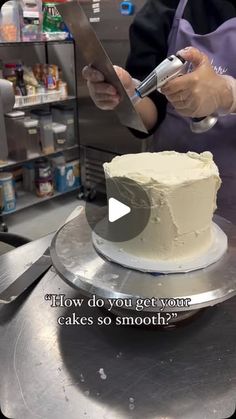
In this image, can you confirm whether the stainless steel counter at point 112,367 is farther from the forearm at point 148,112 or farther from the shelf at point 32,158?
the shelf at point 32,158

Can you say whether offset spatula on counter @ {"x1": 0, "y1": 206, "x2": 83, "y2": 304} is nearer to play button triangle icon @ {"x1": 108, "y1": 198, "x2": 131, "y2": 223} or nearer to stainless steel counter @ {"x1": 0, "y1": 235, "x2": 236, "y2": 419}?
stainless steel counter @ {"x1": 0, "y1": 235, "x2": 236, "y2": 419}

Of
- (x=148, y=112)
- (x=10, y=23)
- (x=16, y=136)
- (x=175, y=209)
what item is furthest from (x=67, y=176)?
(x=175, y=209)

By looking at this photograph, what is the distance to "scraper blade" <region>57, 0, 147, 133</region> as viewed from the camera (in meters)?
0.60

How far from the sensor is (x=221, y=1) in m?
0.90

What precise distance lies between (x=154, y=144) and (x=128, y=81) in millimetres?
235

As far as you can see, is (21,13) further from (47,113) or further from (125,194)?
(125,194)

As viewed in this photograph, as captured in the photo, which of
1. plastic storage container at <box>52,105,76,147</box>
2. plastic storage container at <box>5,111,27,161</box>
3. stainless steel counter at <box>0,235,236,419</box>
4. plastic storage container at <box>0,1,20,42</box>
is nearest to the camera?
stainless steel counter at <box>0,235,236,419</box>

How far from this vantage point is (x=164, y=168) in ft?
2.17

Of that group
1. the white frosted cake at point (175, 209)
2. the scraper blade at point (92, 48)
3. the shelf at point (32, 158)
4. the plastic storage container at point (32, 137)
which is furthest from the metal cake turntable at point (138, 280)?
the plastic storage container at point (32, 137)

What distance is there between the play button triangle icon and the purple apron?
34cm

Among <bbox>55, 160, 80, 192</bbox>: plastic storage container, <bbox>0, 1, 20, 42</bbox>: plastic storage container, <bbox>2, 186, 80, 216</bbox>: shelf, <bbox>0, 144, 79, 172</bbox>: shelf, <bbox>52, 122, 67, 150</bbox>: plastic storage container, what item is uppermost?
<bbox>0, 1, 20, 42</bbox>: plastic storage container

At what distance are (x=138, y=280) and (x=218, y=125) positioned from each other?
1.54 feet

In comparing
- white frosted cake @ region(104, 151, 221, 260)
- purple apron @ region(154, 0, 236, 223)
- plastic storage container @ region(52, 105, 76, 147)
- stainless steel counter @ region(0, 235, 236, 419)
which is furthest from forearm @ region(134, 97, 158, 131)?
plastic storage container @ region(52, 105, 76, 147)

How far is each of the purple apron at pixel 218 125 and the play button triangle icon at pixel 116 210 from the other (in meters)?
0.34
